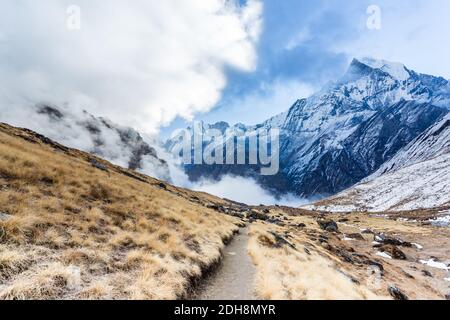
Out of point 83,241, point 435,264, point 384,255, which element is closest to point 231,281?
point 83,241

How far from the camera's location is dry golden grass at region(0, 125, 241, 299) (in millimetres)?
9289

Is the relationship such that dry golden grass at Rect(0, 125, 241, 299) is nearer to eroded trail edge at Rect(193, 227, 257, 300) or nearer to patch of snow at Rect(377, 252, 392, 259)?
eroded trail edge at Rect(193, 227, 257, 300)

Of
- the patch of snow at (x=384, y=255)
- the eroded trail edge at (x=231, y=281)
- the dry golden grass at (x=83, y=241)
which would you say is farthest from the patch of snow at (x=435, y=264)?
the dry golden grass at (x=83, y=241)

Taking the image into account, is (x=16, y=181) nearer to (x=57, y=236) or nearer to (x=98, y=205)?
(x=98, y=205)

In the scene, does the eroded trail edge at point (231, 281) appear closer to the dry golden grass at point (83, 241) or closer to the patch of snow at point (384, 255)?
the dry golden grass at point (83, 241)

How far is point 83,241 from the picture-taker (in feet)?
41.4

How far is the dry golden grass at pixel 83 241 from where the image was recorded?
9.29 meters

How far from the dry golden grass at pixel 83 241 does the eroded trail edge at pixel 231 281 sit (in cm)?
69

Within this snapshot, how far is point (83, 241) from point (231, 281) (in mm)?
6503

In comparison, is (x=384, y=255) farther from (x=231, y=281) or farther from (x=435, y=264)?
(x=231, y=281)

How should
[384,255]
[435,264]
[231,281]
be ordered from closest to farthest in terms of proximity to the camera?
[231,281] < [435,264] < [384,255]

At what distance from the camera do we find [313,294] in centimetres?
1109
